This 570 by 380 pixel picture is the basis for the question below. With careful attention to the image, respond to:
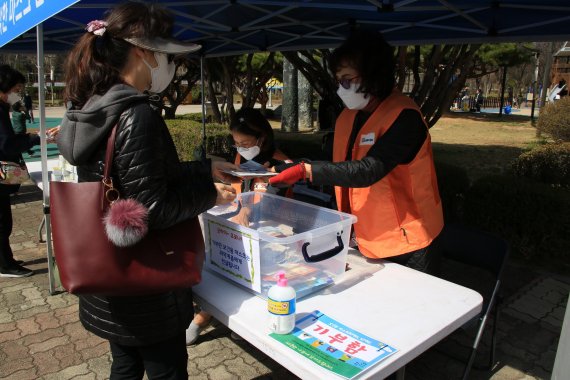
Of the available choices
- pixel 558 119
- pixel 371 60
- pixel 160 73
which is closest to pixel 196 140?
pixel 371 60

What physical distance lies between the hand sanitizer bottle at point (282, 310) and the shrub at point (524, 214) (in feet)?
11.3

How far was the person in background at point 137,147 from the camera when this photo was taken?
3.97 ft

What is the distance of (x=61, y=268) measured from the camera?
4.17 feet

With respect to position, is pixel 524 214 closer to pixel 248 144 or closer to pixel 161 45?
pixel 248 144

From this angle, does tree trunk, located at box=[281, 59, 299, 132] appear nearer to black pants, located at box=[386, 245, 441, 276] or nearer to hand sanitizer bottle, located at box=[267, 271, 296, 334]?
black pants, located at box=[386, 245, 441, 276]

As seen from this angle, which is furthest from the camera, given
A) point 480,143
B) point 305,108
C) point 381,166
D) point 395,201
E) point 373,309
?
point 305,108

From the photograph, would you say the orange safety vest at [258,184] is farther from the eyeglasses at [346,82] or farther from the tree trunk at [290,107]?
the tree trunk at [290,107]

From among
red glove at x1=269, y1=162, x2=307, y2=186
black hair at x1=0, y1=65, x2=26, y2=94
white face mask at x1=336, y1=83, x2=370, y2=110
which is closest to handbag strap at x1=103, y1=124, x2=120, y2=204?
red glove at x1=269, y1=162, x2=307, y2=186

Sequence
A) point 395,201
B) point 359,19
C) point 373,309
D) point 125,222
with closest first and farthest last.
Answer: point 125,222 → point 373,309 → point 395,201 → point 359,19

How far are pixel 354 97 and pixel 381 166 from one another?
38 centimetres

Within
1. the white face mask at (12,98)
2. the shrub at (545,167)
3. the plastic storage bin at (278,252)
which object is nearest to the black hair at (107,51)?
the plastic storage bin at (278,252)

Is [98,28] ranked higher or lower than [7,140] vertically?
higher

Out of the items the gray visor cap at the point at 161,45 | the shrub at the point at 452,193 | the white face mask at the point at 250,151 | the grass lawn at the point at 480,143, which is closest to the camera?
the gray visor cap at the point at 161,45

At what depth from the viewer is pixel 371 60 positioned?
183cm
